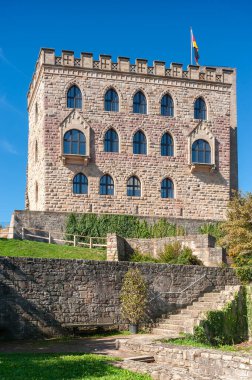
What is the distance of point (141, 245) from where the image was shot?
29.1 m

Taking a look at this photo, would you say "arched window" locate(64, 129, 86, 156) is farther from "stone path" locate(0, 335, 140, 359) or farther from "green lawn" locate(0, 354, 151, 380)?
"green lawn" locate(0, 354, 151, 380)

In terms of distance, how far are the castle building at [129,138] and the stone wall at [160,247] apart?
766cm

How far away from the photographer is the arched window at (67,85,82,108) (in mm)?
36750

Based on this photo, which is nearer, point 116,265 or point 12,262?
point 12,262

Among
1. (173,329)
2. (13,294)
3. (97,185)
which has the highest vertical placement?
(97,185)

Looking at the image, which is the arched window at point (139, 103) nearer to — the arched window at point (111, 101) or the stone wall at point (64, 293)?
the arched window at point (111, 101)

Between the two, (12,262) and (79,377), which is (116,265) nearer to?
(12,262)

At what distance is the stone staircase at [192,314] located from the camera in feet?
66.8

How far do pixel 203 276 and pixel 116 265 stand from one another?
4318 mm

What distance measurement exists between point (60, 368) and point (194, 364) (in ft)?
10.9

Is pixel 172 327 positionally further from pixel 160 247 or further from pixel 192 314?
pixel 160 247

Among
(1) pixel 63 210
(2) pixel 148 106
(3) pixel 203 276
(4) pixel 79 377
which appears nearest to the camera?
(4) pixel 79 377

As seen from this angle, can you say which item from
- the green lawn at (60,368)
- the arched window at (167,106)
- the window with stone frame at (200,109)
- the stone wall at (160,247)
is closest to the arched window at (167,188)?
the arched window at (167,106)

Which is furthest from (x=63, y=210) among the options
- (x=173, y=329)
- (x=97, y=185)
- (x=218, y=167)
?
(x=173, y=329)
